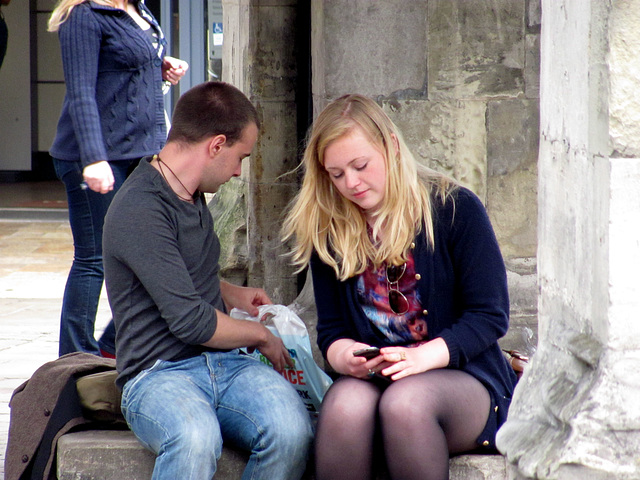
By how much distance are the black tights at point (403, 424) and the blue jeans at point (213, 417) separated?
0.32ft

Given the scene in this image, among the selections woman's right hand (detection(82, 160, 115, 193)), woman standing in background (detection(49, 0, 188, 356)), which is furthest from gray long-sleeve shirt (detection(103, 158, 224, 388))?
woman standing in background (detection(49, 0, 188, 356))

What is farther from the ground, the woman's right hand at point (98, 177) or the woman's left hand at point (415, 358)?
the woman's right hand at point (98, 177)

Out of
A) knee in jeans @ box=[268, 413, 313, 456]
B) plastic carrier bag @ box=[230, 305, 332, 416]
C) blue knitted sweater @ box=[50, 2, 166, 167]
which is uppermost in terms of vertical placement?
blue knitted sweater @ box=[50, 2, 166, 167]

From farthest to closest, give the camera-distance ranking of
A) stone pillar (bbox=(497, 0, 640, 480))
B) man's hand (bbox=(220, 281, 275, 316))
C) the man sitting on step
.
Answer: man's hand (bbox=(220, 281, 275, 316)) → the man sitting on step → stone pillar (bbox=(497, 0, 640, 480))

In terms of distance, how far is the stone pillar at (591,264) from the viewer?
4.99 ft

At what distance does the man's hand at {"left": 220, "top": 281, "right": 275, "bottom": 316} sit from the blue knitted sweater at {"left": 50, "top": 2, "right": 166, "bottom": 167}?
71 centimetres

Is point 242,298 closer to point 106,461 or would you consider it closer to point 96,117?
point 106,461

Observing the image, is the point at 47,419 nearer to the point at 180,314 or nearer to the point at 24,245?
the point at 180,314

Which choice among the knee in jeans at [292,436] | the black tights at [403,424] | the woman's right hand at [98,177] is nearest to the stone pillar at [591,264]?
the black tights at [403,424]

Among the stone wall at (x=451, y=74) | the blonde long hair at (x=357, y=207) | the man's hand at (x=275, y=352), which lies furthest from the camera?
the stone wall at (x=451, y=74)

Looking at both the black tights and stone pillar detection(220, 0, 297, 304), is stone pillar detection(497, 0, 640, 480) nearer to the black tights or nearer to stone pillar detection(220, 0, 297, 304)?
the black tights

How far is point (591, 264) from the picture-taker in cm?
164

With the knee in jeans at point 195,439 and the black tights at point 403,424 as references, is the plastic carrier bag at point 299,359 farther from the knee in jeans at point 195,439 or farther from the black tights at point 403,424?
the knee in jeans at point 195,439

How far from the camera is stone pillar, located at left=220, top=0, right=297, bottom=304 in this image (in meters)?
4.57
